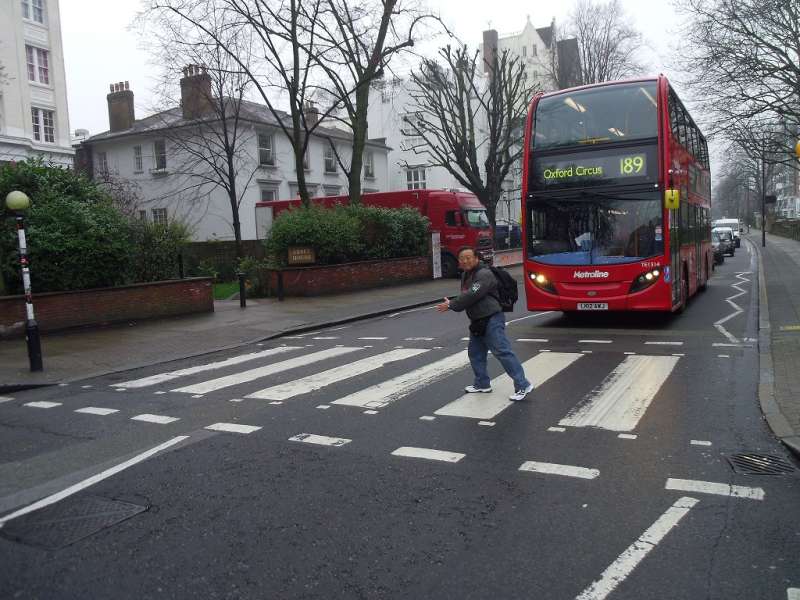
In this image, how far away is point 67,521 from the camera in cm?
461

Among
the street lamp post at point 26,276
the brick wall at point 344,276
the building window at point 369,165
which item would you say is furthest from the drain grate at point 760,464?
the building window at point 369,165

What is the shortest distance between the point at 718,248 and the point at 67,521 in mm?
37402

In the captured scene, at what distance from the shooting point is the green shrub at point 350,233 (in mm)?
21391

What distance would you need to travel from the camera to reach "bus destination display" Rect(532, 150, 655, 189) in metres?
12.1

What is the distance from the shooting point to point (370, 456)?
5.77 m

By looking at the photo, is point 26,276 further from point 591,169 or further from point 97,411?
point 591,169

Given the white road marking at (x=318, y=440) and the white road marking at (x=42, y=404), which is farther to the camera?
the white road marking at (x=42, y=404)

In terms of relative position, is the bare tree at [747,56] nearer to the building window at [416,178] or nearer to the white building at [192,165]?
the white building at [192,165]

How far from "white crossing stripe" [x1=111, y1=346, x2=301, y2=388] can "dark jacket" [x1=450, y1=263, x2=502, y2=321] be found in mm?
4640

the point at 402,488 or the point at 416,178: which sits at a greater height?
the point at 416,178

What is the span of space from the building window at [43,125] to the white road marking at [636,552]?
40.5m

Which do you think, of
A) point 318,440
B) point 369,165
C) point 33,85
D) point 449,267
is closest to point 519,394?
point 318,440

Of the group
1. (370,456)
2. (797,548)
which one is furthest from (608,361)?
(797,548)

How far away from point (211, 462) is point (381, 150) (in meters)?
44.1
